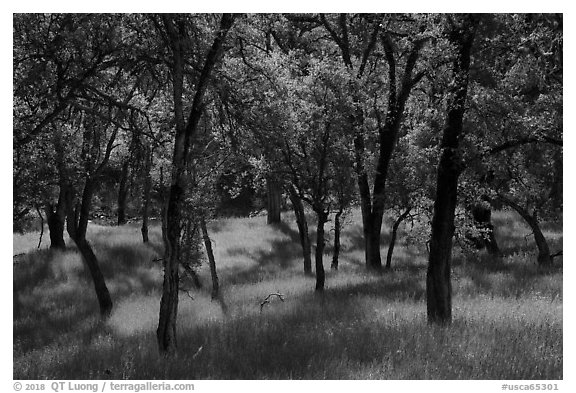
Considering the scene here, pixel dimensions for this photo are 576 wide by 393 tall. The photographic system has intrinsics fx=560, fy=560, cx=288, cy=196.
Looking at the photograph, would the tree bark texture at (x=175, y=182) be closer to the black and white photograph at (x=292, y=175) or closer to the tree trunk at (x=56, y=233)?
the black and white photograph at (x=292, y=175)

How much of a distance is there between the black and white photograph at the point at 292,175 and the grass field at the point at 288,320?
0.07 meters

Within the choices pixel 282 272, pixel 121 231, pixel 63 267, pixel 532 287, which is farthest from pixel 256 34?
pixel 121 231

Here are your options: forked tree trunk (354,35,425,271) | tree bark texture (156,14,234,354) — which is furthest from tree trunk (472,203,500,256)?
tree bark texture (156,14,234,354)

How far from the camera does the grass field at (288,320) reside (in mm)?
7961

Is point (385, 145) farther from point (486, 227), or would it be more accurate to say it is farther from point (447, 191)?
point (447, 191)

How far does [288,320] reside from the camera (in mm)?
12227

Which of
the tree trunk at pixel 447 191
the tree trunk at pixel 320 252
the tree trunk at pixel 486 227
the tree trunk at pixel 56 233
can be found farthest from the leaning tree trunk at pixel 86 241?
the tree trunk at pixel 486 227

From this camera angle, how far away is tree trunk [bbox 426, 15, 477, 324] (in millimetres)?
9930

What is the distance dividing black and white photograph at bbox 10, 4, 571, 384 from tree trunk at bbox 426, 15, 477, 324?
0.04 m

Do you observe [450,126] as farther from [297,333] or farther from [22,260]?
[22,260]

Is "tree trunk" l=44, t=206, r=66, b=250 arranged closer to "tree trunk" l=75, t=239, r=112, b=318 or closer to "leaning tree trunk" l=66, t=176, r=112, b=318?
"leaning tree trunk" l=66, t=176, r=112, b=318

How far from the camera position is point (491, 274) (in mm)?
17188

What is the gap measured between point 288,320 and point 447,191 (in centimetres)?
449

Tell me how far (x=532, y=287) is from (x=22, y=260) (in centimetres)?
2027
